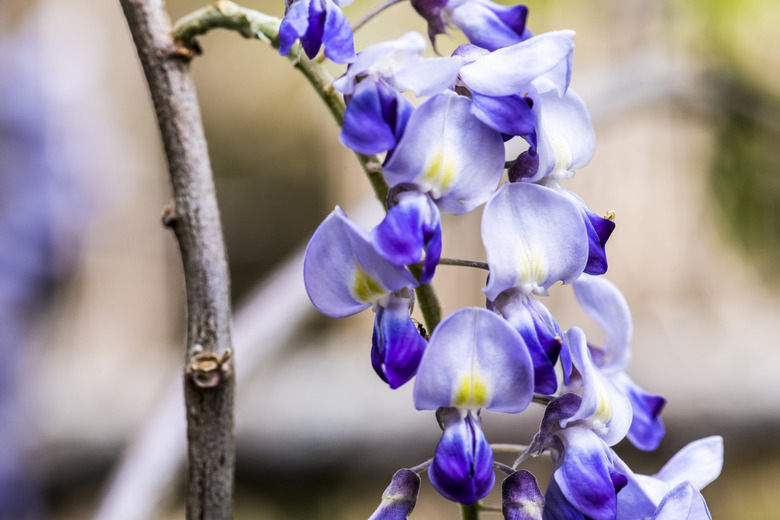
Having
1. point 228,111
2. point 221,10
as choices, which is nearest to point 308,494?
point 228,111

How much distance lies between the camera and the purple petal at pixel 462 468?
9.6 inches

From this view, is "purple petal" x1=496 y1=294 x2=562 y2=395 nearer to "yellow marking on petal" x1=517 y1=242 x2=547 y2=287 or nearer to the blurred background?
"yellow marking on petal" x1=517 y1=242 x2=547 y2=287

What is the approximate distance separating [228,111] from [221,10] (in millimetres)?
2239

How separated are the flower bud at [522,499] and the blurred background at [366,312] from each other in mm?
874

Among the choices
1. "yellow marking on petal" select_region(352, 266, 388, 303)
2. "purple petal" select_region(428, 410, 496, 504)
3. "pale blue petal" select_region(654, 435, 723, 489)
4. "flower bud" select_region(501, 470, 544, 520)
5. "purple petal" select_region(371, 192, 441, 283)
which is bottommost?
"pale blue petal" select_region(654, 435, 723, 489)

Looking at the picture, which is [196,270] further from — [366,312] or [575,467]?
[366,312]

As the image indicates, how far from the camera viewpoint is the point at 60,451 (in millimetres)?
1742

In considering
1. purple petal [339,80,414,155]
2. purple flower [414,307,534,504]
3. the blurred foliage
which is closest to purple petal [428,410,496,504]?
purple flower [414,307,534,504]

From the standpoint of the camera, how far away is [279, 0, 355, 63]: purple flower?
0.25 metres

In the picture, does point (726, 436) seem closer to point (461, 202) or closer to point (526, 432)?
point (526, 432)

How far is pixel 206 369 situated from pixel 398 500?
114 millimetres

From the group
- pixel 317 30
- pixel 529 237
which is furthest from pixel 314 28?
pixel 529 237

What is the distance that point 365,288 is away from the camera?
0.86 feet

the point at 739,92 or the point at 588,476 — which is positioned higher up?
the point at 588,476
